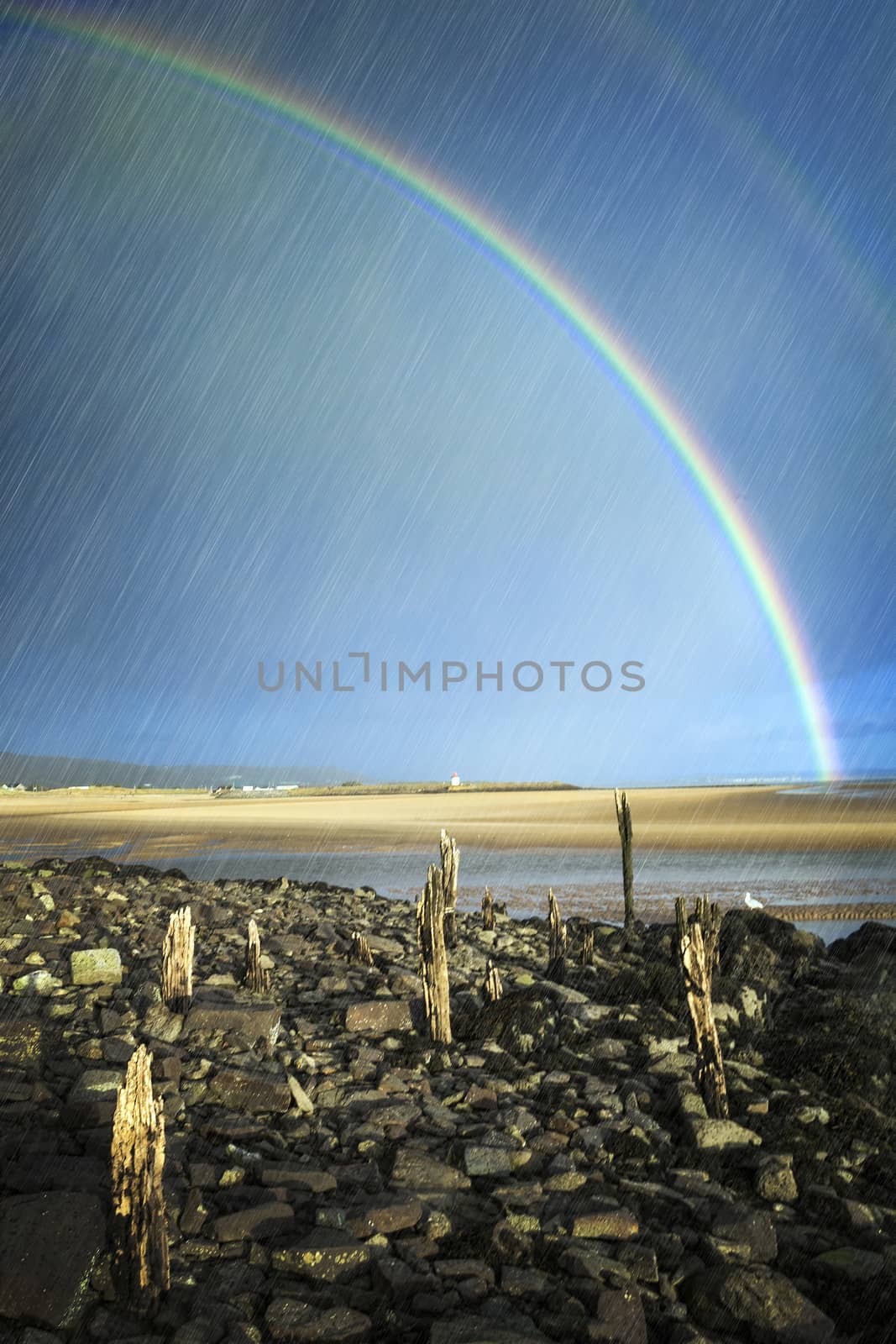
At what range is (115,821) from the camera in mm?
69750

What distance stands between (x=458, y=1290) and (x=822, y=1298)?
10.5ft

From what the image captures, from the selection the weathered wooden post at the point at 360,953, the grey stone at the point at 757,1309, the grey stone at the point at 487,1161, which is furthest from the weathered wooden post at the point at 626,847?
the grey stone at the point at 757,1309

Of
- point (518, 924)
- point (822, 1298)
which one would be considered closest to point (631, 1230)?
point (822, 1298)

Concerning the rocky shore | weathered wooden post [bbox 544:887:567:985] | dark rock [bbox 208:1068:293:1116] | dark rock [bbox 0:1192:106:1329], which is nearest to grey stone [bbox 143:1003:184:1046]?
the rocky shore

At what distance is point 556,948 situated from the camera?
61.2 feet

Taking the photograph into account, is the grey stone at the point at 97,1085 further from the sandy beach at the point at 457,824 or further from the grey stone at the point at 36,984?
the sandy beach at the point at 457,824

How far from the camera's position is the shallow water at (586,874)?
31.5m

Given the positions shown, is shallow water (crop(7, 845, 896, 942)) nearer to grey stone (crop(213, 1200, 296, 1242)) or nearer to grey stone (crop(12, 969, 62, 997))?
grey stone (crop(12, 969, 62, 997))

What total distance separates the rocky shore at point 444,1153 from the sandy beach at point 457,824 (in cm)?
3219

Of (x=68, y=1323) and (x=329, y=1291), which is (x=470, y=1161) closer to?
(x=329, y=1291)

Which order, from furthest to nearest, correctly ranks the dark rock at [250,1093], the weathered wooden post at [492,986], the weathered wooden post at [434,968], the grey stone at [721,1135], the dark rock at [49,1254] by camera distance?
1. the weathered wooden post at [492,986]
2. the weathered wooden post at [434,968]
3. the grey stone at [721,1135]
4. the dark rock at [250,1093]
5. the dark rock at [49,1254]

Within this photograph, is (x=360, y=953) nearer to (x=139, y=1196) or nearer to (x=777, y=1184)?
(x=777, y=1184)

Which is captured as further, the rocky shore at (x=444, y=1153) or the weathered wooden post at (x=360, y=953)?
the weathered wooden post at (x=360, y=953)

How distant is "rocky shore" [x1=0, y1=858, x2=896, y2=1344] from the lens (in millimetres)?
6395
